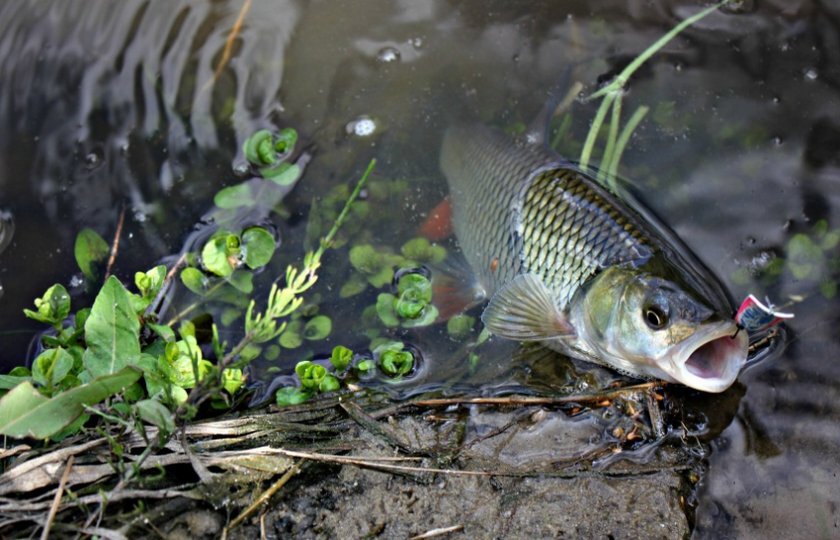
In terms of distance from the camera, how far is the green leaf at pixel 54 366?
2.87 m

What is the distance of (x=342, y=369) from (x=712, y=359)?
158 cm

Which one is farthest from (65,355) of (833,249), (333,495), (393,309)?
(833,249)

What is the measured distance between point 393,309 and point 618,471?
4.30 ft

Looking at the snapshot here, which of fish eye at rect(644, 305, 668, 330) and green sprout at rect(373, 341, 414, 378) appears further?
green sprout at rect(373, 341, 414, 378)

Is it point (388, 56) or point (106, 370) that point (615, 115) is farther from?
point (106, 370)

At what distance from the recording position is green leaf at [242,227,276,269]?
12.3 feet

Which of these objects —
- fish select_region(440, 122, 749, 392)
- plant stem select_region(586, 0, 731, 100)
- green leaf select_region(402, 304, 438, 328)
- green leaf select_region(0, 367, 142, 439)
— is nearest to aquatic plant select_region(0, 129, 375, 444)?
green leaf select_region(0, 367, 142, 439)

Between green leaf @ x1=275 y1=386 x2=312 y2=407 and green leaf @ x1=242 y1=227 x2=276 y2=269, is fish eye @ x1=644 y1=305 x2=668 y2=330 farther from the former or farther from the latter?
green leaf @ x1=242 y1=227 x2=276 y2=269

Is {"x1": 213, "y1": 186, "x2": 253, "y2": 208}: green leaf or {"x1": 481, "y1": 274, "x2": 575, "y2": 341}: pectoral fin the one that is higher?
{"x1": 213, "y1": 186, "x2": 253, "y2": 208}: green leaf

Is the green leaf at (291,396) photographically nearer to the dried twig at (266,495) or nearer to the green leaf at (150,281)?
the dried twig at (266,495)

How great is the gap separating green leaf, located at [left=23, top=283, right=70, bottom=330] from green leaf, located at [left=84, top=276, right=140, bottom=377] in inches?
11.2

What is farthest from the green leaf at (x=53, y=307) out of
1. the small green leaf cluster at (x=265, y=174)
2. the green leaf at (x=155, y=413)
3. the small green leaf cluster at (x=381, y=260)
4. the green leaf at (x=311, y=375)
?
the small green leaf cluster at (x=381, y=260)

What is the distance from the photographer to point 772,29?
4.19m

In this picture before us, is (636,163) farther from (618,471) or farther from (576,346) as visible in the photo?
(618,471)
